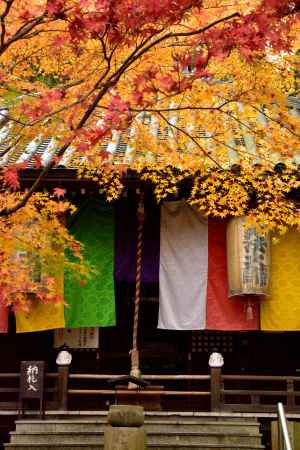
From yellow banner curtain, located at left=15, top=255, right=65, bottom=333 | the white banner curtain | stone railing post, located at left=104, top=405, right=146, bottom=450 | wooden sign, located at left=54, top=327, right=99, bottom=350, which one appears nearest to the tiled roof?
the white banner curtain

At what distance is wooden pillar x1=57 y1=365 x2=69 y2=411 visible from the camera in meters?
12.6

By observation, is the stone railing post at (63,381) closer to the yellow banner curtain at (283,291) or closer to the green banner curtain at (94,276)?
the green banner curtain at (94,276)

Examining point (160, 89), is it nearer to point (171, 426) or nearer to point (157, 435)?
point (157, 435)

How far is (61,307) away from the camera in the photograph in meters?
13.8

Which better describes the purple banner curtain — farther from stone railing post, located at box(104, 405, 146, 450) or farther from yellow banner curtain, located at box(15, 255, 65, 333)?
stone railing post, located at box(104, 405, 146, 450)

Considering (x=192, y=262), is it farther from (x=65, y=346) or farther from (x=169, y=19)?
(x=169, y=19)

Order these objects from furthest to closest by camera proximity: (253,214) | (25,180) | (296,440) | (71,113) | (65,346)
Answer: (65,346), (25,180), (253,214), (296,440), (71,113)

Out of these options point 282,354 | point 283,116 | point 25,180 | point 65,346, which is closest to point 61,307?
point 65,346

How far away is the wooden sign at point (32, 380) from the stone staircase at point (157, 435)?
2.46 ft

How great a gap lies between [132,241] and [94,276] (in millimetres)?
1095

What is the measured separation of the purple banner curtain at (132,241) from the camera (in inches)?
563

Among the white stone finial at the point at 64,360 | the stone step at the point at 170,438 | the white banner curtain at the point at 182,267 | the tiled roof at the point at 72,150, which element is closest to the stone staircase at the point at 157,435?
the stone step at the point at 170,438

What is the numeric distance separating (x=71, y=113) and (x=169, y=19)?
1700mm

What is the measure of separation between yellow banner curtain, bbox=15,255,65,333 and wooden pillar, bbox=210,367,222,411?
3063 millimetres
